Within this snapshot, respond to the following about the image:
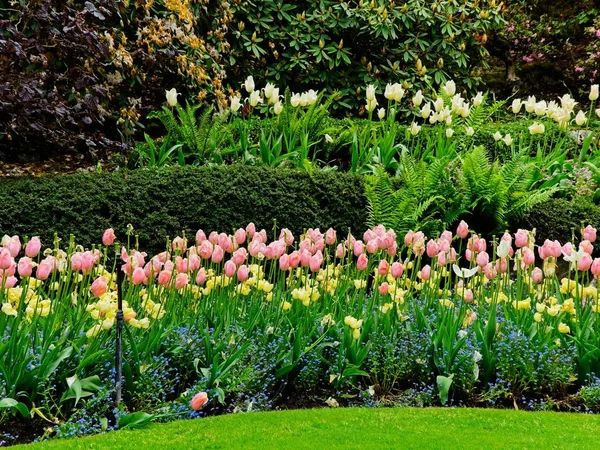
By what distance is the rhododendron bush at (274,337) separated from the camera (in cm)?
365

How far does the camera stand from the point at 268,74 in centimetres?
1088

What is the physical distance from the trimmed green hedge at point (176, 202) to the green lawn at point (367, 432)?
110 inches

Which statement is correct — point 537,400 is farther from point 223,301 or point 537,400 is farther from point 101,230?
point 101,230

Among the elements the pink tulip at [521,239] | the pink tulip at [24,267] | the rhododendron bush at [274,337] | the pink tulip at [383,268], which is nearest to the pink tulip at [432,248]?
the rhododendron bush at [274,337]

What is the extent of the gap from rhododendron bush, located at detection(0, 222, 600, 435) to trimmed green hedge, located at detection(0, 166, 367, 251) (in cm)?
162

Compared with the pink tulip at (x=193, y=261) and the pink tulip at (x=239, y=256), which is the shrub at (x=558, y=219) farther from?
the pink tulip at (x=193, y=261)

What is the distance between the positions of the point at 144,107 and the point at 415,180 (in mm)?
3340

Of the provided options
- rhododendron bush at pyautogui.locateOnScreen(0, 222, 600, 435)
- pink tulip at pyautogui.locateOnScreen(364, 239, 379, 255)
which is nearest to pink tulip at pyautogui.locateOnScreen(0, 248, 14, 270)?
rhododendron bush at pyautogui.locateOnScreen(0, 222, 600, 435)

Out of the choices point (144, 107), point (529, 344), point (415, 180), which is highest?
point (144, 107)

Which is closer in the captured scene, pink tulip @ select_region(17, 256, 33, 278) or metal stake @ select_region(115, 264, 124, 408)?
metal stake @ select_region(115, 264, 124, 408)

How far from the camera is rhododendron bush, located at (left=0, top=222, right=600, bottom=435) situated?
3.65m

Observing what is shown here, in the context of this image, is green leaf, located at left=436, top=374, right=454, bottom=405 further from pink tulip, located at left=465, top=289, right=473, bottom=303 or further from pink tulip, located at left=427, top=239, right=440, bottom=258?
pink tulip, located at left=427, top=239, right=440, bottom=258

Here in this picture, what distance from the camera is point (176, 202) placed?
21.1 ft

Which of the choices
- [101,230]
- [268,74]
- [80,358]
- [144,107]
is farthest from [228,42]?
[80,358]
